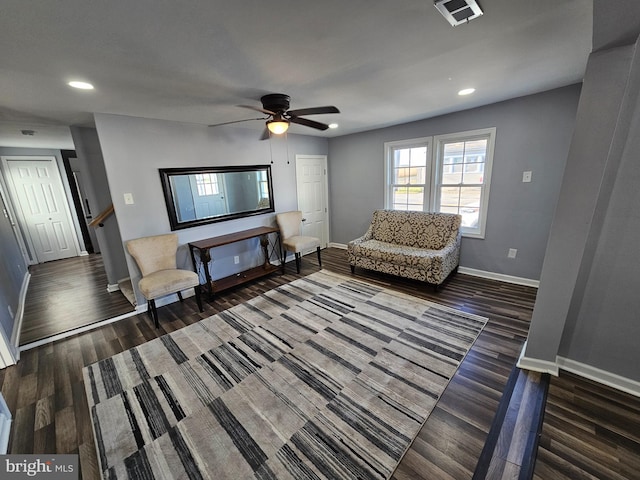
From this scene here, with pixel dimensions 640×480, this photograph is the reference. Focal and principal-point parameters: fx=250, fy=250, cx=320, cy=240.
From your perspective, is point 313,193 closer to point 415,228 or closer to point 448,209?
point 415,228

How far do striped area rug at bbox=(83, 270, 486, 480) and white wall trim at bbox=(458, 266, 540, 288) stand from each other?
1280 millimetres

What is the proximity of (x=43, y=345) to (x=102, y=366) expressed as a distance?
0.95m

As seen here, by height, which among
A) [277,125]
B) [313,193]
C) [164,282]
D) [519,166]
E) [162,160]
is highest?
[277,125]

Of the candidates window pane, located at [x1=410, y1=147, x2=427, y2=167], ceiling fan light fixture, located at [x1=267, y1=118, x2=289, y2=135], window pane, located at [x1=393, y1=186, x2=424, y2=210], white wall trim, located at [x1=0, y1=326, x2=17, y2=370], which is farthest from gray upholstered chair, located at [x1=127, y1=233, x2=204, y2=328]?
window pane, located at [x1=410, y1=147, x2=427, y2=167]

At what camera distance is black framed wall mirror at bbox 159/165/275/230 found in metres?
3.34

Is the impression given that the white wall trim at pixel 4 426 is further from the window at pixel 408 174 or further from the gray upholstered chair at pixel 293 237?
the window at pixel 408 174

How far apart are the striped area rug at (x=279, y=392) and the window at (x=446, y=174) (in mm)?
1743

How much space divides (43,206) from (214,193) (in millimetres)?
4413

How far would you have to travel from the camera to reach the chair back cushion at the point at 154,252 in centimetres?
298

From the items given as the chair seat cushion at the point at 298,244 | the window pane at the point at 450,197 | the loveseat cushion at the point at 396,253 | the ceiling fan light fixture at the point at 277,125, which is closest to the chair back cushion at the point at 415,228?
the loveseat cushion at the point at 396,253

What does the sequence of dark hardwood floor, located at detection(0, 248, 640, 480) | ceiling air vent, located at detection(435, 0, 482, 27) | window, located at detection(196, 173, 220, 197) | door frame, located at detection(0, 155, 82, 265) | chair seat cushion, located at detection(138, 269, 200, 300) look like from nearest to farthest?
ceiling air vent, located at detection(435, 0, 482, 27), dark hardwood floor, located at detection(0, 248, 640, 480), chair seat cushion, located at detection(138, 269, 200, 300), window, located at detection(196, 173, 220, 197), door frame, located at detection(0, 155, 82, 265)

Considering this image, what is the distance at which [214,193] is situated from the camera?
12.1 feet

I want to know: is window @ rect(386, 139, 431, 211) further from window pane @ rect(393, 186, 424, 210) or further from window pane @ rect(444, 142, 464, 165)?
window pane @ rect(444, 142, 464, 165)

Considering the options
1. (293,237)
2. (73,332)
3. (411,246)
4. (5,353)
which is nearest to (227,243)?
(293,237)
